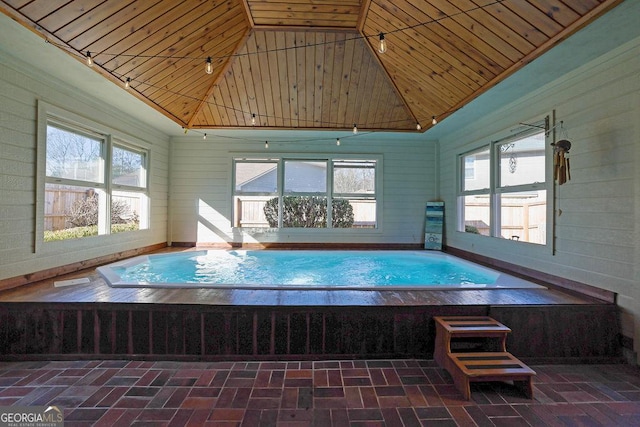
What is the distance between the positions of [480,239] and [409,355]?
2969 millimetres

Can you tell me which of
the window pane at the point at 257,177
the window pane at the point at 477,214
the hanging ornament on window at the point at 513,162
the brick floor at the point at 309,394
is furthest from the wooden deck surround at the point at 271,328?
the window pane at the point at 257,177

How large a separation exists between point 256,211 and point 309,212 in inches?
42.4

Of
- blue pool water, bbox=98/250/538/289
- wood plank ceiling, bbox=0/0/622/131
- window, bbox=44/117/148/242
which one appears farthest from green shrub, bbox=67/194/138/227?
wood plank ceiling, bbox=0/0/622/131

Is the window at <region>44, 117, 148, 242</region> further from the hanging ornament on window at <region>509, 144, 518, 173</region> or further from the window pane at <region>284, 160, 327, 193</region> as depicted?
the hanging ornament on window at <region>509, 144, 518, 173</region>

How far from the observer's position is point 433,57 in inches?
139

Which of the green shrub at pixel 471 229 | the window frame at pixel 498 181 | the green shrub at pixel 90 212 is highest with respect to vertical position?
the window frame at pixel 498 181

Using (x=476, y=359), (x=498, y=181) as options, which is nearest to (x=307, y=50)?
(x=498, y=181)

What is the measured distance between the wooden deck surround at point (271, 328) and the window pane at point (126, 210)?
224 centimetres

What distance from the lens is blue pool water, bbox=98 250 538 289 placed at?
3.92 meters

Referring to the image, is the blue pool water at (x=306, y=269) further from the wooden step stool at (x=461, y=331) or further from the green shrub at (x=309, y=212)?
the wooden step stool at (x=461, y=331)

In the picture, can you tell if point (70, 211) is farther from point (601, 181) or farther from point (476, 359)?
point (601, 181)

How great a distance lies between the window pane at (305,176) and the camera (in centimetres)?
607

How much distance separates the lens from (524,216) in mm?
3807

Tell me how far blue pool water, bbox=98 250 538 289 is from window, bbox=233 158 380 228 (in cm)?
87
